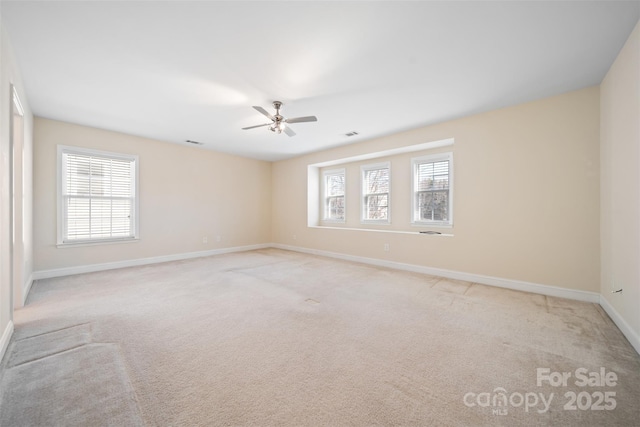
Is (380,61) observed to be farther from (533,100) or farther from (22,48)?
(22,48)

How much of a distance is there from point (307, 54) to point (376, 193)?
3.69 metres

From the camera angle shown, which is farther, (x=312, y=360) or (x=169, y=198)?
(x=169, y=198)

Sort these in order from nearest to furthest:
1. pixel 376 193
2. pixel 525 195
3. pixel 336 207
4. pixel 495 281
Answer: pixel 525 195 → pixel 495 281 → pixel 376 193 → pixel 336 207

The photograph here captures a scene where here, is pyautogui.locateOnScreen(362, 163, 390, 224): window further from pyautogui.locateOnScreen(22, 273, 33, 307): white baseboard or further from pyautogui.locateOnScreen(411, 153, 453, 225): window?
pyautogui.locateOnScreen(22, 273, 33, 307): white baseboard

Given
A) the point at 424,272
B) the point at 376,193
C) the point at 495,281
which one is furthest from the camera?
the point at 376,193

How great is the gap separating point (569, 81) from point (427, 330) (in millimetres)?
3235

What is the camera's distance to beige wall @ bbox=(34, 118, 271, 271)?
13.2 ft

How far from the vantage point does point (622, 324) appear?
2.26m

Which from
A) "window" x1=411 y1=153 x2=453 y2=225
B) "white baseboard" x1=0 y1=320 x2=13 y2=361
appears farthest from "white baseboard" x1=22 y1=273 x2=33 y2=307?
"window" x1=411 y1=153 x2=453 y2=225

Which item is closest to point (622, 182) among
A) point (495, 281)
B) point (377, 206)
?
point (495, 281)

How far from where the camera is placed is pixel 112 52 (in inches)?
92.7

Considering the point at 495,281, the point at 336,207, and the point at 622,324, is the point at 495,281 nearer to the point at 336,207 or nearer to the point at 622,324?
the point at 622,324

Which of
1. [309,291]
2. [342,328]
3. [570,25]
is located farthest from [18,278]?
[570,25]

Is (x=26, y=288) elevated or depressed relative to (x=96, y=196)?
depressed
